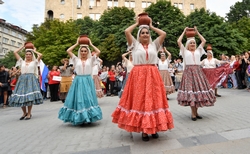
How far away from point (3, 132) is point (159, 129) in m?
4.13

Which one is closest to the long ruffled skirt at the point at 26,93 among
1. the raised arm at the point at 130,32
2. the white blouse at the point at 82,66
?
the white blouse at the point at 82,66

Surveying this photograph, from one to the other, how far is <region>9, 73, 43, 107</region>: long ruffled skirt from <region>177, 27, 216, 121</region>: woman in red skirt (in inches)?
176

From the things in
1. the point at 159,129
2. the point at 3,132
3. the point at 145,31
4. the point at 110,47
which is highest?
the point at 110,47

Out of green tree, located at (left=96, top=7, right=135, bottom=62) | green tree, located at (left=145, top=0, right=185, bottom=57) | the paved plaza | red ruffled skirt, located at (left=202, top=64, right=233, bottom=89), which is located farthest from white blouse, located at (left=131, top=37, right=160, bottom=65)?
green tree, located at (left=96, top=7, right=135, bottom=62)

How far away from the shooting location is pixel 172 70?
14.6 m

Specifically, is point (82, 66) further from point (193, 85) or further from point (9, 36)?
point (9, 36)

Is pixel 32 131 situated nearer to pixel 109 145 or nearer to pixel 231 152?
pixel 109 145

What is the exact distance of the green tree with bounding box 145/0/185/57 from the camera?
3275 cm

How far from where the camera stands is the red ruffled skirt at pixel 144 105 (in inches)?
149

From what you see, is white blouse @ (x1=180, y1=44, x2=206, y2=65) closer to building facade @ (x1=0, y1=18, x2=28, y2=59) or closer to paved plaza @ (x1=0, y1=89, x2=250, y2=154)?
paved plaza @ (x1=0, y1=89, x2=250, y2=154)

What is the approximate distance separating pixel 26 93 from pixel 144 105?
14.9ft

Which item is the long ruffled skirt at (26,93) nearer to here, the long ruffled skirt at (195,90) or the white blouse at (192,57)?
the long ruffled skirt at (195,90)

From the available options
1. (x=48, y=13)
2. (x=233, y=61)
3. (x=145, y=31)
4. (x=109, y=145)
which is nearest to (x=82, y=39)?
(x=145, y=31)

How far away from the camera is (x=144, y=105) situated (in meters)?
3.91
